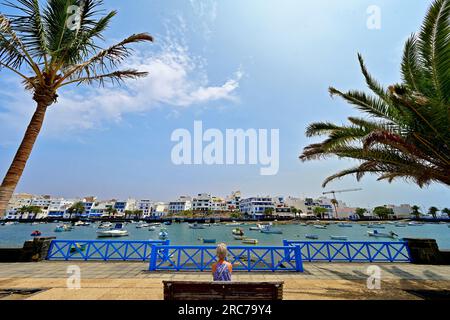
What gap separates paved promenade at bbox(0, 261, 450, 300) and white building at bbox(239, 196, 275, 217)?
9596 centimetres

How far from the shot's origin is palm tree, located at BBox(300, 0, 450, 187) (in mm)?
5523

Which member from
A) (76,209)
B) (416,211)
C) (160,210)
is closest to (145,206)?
(160,210)

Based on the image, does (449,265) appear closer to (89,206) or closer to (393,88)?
(393,88)

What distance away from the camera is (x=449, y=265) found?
30.1ft

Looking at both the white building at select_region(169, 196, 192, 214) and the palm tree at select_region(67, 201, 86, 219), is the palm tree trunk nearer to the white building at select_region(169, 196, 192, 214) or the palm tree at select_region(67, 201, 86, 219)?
the white building at select_region(169, 196, 192, 214)

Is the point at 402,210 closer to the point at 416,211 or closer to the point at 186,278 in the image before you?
the point at 416,211

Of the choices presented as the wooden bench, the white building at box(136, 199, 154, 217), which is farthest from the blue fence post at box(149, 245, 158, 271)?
the white building at box(136, 199, 154, 217)

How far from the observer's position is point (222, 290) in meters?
3.67

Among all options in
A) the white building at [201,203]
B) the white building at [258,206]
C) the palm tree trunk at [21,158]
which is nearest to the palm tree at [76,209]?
the white building at [201,203]

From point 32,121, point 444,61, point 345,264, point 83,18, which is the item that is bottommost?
point 345,264

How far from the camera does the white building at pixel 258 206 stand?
338 feet
